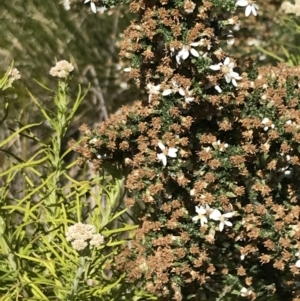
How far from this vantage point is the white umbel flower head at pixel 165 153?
38.0 inches

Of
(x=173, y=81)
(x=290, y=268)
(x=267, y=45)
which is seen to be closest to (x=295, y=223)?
(x=290, y=268)

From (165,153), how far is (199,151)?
0.08 m

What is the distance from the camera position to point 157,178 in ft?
3.32

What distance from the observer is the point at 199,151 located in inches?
40.4

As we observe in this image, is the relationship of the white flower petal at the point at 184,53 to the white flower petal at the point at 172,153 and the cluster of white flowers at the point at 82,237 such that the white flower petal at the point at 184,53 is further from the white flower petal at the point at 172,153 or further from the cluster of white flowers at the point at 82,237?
the cluster of white flowers at the point at 82,237

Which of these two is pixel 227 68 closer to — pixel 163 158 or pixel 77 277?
pixel 163 158

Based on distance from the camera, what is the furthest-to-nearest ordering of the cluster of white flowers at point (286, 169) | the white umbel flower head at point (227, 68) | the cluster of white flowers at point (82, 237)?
1. the cluster of white flowers at point (286, 169)
2. the white umbel flower head at point (227, 68)
3. the cluster of white flowers at point (82, 237)

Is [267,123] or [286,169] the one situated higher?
[267,123]

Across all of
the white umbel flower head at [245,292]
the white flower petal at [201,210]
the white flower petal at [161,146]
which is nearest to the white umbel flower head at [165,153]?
the white flower petal at [161,146]

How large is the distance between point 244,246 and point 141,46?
1.30ft

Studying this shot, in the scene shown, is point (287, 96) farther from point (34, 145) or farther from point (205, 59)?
point (34, 145)

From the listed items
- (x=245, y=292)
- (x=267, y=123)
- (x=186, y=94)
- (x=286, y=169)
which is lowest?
(x=245, y=292)

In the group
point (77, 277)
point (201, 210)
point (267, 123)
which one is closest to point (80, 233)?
point (77, 277)

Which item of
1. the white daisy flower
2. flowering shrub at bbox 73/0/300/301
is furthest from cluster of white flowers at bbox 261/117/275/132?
the white daisy flower
